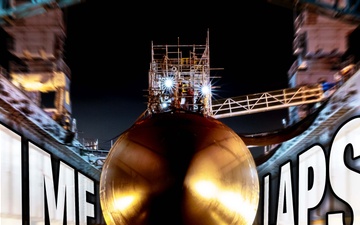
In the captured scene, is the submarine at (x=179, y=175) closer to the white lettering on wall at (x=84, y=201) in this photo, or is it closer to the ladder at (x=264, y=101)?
the ladder at (x=264, y=101)

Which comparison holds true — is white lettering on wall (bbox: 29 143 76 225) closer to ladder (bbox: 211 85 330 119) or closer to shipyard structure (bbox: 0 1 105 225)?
shipyard structure (bbox: 0 1 105 225)

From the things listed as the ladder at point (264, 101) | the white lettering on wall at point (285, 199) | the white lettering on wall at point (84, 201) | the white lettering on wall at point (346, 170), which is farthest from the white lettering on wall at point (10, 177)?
the white lettering on wall at point (285, 199)

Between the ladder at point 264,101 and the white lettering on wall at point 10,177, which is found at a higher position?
the ladder at point 264,101

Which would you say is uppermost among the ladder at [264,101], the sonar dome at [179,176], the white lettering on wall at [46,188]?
the ladder at [264,101]

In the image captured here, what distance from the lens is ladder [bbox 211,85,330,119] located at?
14.8 metres

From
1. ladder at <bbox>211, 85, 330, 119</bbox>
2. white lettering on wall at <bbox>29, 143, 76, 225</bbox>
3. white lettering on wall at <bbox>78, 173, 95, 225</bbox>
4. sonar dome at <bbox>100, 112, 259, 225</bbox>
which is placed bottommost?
white lettering on wall at <bbox>78, 173, 95, 225</bbox>

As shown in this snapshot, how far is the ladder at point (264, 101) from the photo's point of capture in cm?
1477

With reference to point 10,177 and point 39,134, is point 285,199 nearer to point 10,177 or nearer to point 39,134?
point 39,134

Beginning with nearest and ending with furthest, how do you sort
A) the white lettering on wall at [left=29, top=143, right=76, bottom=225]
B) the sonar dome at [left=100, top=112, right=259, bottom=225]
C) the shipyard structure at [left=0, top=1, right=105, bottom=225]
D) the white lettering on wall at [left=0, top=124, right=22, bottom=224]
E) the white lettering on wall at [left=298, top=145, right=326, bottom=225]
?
the sonar dome at [left=100, top=112, right=259, bottom=225] < the white lettering on wall at [left=0, top=124, right=22, bottom=224] < the shipyard structure at [left=0, top=1, right=105, bottom=225] < the white lettering on wall at [left=298, top=145, right=326, bottom=225] < the white lettering on wall at [left=29, top=143, right=76, bottom=225]

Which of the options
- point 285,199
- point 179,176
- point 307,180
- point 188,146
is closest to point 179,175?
point 179,176

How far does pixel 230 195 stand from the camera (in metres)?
4.04

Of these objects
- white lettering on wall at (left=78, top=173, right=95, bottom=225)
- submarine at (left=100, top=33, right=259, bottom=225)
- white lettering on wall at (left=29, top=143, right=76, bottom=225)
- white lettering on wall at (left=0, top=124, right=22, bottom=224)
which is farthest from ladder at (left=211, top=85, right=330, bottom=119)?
submarine at (left=100, top=33, right=259, bottom=225)

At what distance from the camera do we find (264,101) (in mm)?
15242

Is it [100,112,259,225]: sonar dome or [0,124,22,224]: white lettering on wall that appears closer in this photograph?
[100,112,259,225]: sonar dome
